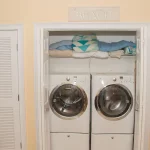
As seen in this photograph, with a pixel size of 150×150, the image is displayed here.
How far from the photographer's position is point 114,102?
310 cm

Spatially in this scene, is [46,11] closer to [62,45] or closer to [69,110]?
[62,45]

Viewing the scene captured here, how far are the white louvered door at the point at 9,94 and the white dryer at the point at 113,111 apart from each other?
1.05 m

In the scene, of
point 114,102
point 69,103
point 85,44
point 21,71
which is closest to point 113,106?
point 114,102

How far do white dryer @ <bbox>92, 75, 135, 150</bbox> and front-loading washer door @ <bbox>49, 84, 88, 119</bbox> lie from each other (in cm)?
18

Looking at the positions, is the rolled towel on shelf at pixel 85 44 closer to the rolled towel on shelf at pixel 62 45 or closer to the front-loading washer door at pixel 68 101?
the rolled towel on shelf at pixel 62 45

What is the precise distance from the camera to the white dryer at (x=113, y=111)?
296 cm

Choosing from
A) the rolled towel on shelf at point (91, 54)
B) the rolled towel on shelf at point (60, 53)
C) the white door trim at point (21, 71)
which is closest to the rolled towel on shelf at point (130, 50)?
the rolled towel on shelf at point (91, 54)

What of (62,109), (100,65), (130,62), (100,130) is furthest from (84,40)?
(100,130)

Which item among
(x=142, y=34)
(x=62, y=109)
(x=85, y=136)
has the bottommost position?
(x=85, y=136)

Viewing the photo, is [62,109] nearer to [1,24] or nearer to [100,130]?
[100,130]

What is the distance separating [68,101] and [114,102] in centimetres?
66

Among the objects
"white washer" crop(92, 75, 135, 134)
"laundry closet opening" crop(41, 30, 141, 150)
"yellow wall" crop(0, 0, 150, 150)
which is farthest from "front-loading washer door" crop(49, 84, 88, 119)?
"yellow wall" crop(0, 0, 150, 150)

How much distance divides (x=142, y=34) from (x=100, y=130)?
144 cm

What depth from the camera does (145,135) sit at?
8.71 feet
